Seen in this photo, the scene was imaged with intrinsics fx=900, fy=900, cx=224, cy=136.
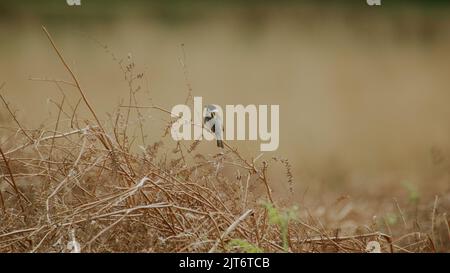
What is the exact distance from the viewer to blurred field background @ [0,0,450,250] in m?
3.68

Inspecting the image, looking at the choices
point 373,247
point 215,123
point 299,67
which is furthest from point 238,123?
point 299,67

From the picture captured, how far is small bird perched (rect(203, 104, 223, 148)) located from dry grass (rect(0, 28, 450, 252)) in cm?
13

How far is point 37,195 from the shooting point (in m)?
2.97

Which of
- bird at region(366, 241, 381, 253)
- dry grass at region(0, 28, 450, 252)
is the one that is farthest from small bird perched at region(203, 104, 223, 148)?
bird at region(366, 241, 381, 253)

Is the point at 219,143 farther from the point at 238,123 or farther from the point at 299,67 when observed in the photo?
the point at 299,67

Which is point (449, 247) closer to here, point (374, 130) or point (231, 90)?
point (374, 130)

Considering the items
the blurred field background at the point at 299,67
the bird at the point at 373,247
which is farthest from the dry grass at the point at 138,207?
the blurred field background at the point at 299,67

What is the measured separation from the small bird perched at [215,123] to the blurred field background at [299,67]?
293 mm

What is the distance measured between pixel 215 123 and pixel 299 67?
3.09 ft
